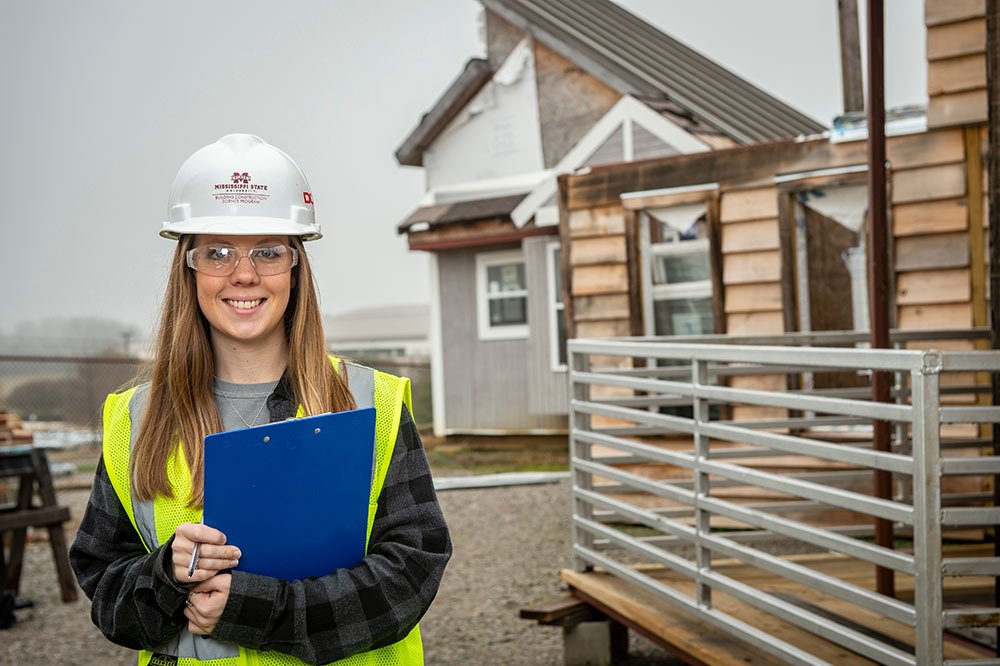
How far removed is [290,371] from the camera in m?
2.22

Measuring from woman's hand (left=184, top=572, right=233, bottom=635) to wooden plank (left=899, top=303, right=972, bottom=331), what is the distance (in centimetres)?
620

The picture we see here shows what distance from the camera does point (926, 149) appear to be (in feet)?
24.2

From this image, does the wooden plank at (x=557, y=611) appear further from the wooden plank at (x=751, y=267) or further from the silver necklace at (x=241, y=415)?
the wooden plank at (x=751, y=267)

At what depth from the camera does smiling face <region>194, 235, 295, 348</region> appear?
217 cm

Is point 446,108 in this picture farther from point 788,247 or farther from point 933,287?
point 933,287

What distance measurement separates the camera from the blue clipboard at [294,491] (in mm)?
1875

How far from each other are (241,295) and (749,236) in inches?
265

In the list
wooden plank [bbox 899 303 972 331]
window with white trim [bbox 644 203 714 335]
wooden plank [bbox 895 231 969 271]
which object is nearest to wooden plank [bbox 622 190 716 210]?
window with white trim [bbox 644 203 714 335]

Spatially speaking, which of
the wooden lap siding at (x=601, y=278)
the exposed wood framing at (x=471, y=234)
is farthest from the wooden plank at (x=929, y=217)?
the exposed wood framing at (x=471, y=234)

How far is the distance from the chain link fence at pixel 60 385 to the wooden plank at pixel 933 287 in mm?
9421

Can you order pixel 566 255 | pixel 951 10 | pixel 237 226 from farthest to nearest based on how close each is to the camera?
1. pixel 566 255
2. pixel 951 10
3. pixel 237 226

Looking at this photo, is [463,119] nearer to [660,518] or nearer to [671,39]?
[671,39]

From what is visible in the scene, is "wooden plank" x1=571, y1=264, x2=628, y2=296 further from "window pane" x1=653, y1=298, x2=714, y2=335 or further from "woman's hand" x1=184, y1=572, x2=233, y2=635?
"woman's hand" x1=184, y1=572, x2=233, y2=635

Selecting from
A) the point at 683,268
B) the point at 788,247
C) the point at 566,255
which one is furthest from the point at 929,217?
the point at 566,255
